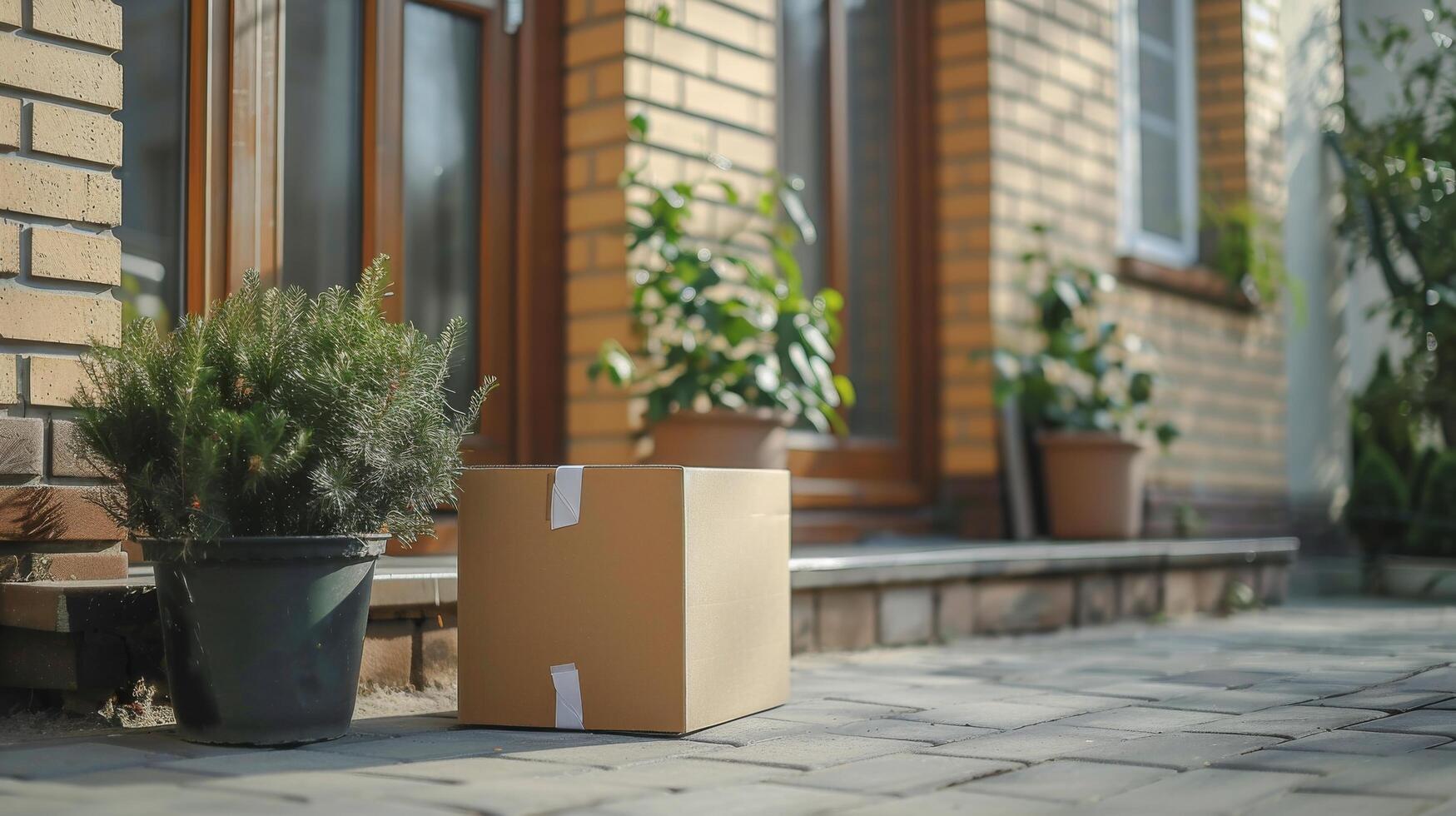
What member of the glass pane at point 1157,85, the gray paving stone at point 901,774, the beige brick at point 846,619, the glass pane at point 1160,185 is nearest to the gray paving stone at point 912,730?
the gray paving stone at point 901,774

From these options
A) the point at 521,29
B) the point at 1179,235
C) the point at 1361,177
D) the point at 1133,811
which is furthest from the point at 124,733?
the point at 1361,177

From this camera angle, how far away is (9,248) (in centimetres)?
229

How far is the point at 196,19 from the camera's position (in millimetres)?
2936

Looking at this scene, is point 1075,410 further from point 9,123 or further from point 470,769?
point 9,123

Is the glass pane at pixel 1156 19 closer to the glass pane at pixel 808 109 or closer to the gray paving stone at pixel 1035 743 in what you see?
the glass pane at pixel 808 109

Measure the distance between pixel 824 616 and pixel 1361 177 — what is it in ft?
13.0

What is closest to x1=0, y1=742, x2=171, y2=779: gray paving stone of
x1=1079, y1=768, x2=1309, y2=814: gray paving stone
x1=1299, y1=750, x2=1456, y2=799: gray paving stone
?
x1=1079, y1=768, x2=1309, y2=814: gray paving stone

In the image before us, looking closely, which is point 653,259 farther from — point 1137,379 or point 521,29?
point 1137,379

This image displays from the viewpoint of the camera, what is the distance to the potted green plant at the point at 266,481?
2020mm

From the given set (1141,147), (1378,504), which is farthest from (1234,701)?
(1378,504)

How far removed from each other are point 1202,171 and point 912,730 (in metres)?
4.45

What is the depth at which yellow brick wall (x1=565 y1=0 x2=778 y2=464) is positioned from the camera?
3537 millimetres

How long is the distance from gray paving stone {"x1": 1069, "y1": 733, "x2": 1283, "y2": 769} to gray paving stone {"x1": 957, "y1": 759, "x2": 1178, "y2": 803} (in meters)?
0.05

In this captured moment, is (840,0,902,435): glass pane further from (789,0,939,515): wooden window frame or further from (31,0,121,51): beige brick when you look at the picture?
(31,0,121,51): beige brick
